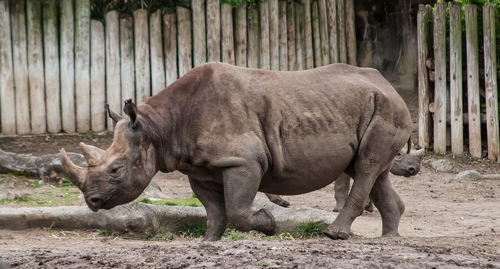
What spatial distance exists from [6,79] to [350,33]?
6407 millimetres

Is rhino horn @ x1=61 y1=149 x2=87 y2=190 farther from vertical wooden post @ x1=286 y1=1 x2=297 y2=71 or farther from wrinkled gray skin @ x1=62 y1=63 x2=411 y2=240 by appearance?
vertical wooden post @ x1=286 y1=1 x2=297 y2=71

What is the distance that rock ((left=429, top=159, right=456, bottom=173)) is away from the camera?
1292 cm

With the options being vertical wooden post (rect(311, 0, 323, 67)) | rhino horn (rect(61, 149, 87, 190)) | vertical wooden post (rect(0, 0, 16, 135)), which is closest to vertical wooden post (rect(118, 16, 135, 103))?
vertical wooden post (rect(0, 0, 16, 135))

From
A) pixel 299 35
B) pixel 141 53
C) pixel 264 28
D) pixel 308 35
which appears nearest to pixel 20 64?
pixel 141 53

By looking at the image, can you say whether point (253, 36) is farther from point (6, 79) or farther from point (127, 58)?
point (6, 79)

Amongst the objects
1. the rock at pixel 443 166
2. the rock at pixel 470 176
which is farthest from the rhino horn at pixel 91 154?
the rock at pixel 443 166

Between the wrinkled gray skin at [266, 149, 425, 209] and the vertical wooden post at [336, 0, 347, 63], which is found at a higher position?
the vertical wooden post at [336, 0, 347, 63]

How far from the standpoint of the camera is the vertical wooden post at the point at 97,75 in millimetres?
12969

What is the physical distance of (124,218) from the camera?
787 cm

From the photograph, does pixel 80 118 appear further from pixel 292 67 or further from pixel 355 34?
pixel 355 34

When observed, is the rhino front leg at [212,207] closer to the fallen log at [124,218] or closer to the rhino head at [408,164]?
the fallen log at [124,218]

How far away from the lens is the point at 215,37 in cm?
1353

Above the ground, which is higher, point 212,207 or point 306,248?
point 212,207

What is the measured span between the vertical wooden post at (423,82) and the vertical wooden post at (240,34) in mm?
2982
